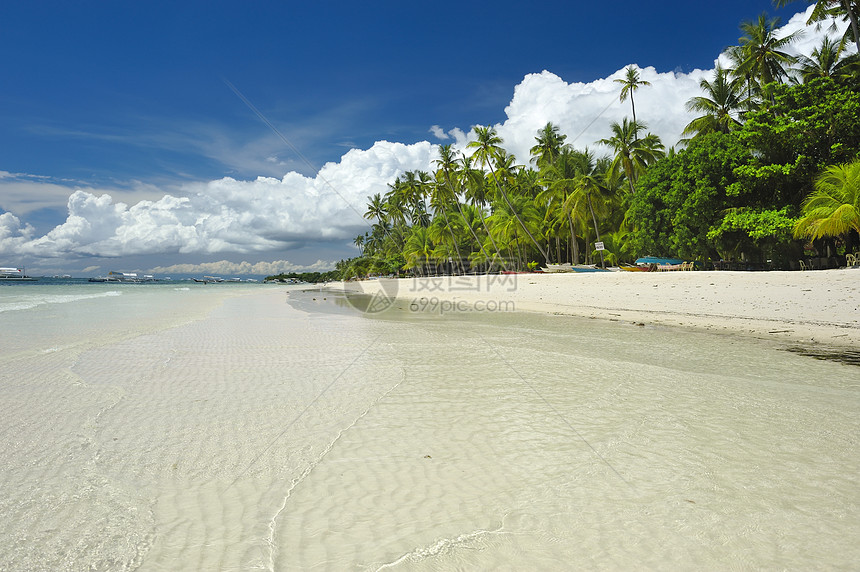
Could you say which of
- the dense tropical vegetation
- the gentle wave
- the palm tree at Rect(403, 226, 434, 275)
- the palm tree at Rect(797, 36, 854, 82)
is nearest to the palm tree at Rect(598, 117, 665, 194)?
the dense tropical vegetation

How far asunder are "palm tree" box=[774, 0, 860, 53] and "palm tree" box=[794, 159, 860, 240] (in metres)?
→ 10.2

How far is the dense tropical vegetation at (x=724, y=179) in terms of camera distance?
19.1 m

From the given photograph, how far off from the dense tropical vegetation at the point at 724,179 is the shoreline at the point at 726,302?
4875mm

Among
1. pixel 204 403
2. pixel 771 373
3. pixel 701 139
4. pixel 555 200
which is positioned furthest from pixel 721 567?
pixel 555 200

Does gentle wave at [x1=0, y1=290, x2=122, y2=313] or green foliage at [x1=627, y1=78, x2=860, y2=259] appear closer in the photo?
green foliage at [x1=627, y1=78, x2=860, y2=259]

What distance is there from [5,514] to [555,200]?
1608 inches

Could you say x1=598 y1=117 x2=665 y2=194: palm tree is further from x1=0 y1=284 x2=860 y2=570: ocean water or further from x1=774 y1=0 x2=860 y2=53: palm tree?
x1=0 y1=284 x2=860 y2=570: ocean water

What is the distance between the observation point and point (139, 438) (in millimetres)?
3998

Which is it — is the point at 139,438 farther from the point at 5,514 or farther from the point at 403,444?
the point at 403,444

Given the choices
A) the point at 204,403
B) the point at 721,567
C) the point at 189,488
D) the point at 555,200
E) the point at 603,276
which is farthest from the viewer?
the point at 555,200

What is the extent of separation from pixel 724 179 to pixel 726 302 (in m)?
13.7

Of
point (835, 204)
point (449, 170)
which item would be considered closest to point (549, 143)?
point (449, 170)

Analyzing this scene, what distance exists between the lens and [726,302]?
14.1 metres

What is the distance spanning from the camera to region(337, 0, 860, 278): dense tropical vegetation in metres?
19.1
